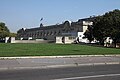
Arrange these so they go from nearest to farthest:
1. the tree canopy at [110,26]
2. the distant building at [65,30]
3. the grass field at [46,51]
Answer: the grass field at [46,51], the tree canopy at [110,26], the distant building at [65,30]

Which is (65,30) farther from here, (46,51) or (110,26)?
(46,51)

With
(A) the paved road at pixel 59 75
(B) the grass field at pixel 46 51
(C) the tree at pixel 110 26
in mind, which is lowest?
(A) the paved road at pixel 59 75

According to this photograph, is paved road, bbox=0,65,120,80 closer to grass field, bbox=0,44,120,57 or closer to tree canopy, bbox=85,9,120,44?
grass field, bbox=0,44,120,57

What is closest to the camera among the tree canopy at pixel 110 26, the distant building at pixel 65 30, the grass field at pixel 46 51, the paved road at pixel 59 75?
the paved road at pixel 59 75

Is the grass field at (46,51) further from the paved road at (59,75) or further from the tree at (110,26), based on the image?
the tree at (110,26)

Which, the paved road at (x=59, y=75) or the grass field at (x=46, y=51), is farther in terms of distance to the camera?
the grass field at (x=46, y=51)

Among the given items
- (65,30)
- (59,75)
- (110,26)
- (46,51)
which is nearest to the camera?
(59,75)

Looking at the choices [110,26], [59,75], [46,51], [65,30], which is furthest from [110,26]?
[65,30]

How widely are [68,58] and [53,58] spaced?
4.43ft

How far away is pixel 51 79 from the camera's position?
44.3ft

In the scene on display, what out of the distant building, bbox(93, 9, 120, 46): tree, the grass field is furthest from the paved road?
the distant building

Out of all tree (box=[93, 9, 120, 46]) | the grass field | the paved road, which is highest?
tree (box=[93, 9, 120, 46])

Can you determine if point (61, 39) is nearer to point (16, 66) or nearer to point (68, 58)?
point (68, 58)

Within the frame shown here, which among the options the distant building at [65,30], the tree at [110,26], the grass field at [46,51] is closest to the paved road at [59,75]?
the grass field at [46,51]
